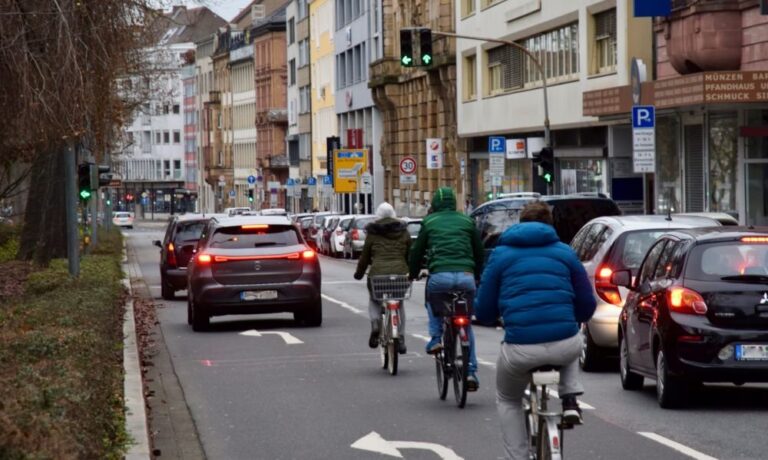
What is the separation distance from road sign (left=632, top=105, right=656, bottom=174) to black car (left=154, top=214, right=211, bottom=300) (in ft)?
32.0

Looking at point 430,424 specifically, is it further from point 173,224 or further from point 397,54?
point 397,54

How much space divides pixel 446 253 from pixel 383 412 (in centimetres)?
143

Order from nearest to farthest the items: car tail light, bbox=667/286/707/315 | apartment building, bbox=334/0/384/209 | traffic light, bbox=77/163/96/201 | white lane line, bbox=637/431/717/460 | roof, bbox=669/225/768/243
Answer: white lane line, bbox=637/431/717/460 < car tail light, bbox=667/286/707/315 < roof, bbox=669/225/768/243 < traffic light, bbox=77/163/96/201 < apartment building, bbox=334/0/384/209

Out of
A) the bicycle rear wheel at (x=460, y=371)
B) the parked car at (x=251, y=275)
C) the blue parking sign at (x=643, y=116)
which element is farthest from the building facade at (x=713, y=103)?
the bicycle rear wheel at (x=460, y=371)

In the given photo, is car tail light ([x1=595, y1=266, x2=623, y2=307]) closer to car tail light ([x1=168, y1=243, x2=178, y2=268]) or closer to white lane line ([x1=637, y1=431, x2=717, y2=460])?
white lane line ([x1=637, y1=431, x2=717, y2=460])

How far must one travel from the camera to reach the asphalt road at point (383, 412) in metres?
11.9

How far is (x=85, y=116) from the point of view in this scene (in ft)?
70.2

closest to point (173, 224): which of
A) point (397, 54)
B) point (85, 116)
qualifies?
point (85, 116)

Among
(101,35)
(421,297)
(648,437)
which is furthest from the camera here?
(421,297)

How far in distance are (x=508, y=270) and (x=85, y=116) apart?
12769 mm

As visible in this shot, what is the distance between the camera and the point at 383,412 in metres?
14.2

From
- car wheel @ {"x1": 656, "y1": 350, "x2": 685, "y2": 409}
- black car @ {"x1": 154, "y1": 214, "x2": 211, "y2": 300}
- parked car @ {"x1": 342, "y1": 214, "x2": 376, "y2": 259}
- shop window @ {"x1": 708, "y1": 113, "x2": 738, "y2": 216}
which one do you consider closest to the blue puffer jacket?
car wheel @ {"x1": 656, "y1": 350, "x2": 685, "y2": 409}

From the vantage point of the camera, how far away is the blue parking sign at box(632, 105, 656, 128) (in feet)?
90.1

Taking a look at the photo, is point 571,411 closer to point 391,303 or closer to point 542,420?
point 542,420
